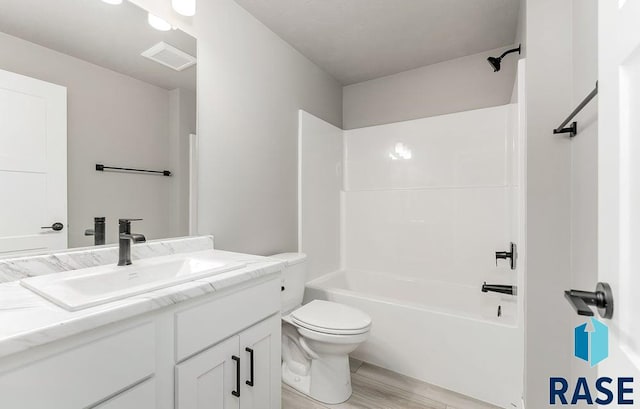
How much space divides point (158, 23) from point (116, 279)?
4.02 feet

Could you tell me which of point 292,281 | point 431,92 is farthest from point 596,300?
point 431,92

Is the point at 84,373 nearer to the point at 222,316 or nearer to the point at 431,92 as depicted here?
the point at 222,316

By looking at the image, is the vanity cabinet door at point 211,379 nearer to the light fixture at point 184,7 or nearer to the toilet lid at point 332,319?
the toilet lid at point 332,319

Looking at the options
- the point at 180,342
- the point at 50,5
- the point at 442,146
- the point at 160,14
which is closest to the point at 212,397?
the point at 180,342

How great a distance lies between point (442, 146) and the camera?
8.27 ft

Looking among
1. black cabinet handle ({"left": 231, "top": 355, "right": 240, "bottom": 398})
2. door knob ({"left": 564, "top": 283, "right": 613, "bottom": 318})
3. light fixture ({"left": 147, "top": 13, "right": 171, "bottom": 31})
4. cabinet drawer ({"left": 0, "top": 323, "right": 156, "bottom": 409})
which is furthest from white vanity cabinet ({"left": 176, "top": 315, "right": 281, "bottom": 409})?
light fixture ({"left": 147, "top": 13, "right": 171, "bottom": 31})

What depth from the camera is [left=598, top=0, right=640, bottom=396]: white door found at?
461 millimetres

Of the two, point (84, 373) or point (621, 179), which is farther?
point (84, 373)

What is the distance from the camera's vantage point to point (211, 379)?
1007 mm

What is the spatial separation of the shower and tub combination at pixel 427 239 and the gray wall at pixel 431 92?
0.51 feet

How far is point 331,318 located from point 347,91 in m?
2.34

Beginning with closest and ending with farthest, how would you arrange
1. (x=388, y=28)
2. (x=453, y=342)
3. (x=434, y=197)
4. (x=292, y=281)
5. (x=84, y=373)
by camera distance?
1. (x=84, y=373)
2. (x=453, y=342)
3. (x=292, y=281)
4. (x=388, y=28)
5. (x=434, y=197)

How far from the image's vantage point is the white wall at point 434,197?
230cm

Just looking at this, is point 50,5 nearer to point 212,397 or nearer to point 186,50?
point 186,50
